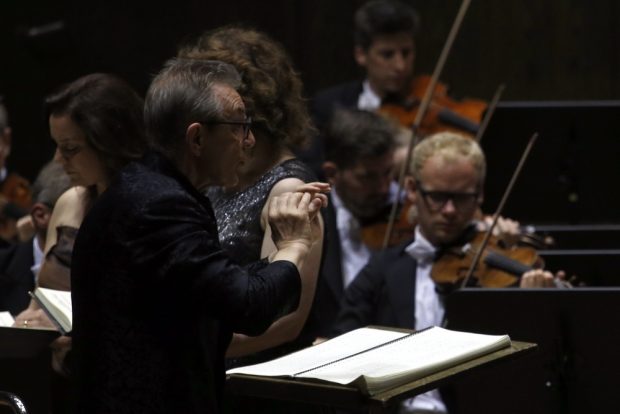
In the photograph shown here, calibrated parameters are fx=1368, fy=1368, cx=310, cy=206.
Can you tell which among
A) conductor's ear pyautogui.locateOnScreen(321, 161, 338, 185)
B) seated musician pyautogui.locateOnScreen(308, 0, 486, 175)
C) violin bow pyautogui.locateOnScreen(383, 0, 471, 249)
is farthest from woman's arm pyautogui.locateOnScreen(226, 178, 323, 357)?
seated musician pyautogui.locateOnScreen(308, 0, 486, 175)

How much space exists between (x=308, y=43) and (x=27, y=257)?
233 cm

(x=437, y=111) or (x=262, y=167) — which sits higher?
(x=262, y=167)

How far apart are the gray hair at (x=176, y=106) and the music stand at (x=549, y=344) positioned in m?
1.02

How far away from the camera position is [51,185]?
403cm

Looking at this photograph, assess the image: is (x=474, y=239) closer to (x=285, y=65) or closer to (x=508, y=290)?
(x=508, y=290)

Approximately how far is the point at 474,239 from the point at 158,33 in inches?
101

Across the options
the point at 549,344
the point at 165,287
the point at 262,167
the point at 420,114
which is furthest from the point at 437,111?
the point at 165,287

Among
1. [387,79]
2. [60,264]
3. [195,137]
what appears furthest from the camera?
[387,79]

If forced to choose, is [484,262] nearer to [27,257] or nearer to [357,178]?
[357,178]

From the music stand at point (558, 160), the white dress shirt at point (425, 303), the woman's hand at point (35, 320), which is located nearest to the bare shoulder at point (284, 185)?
the woman's hand at point (35, 320)

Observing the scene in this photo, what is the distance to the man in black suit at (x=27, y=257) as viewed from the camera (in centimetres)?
402

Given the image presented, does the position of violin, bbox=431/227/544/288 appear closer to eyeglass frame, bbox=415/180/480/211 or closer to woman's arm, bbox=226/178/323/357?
eyeglass frame, bbox=415/180/480/211

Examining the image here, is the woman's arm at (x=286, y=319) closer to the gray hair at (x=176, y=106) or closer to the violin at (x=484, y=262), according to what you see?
the gray hair at (x=176, y=106)

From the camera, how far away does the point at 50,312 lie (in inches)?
110
